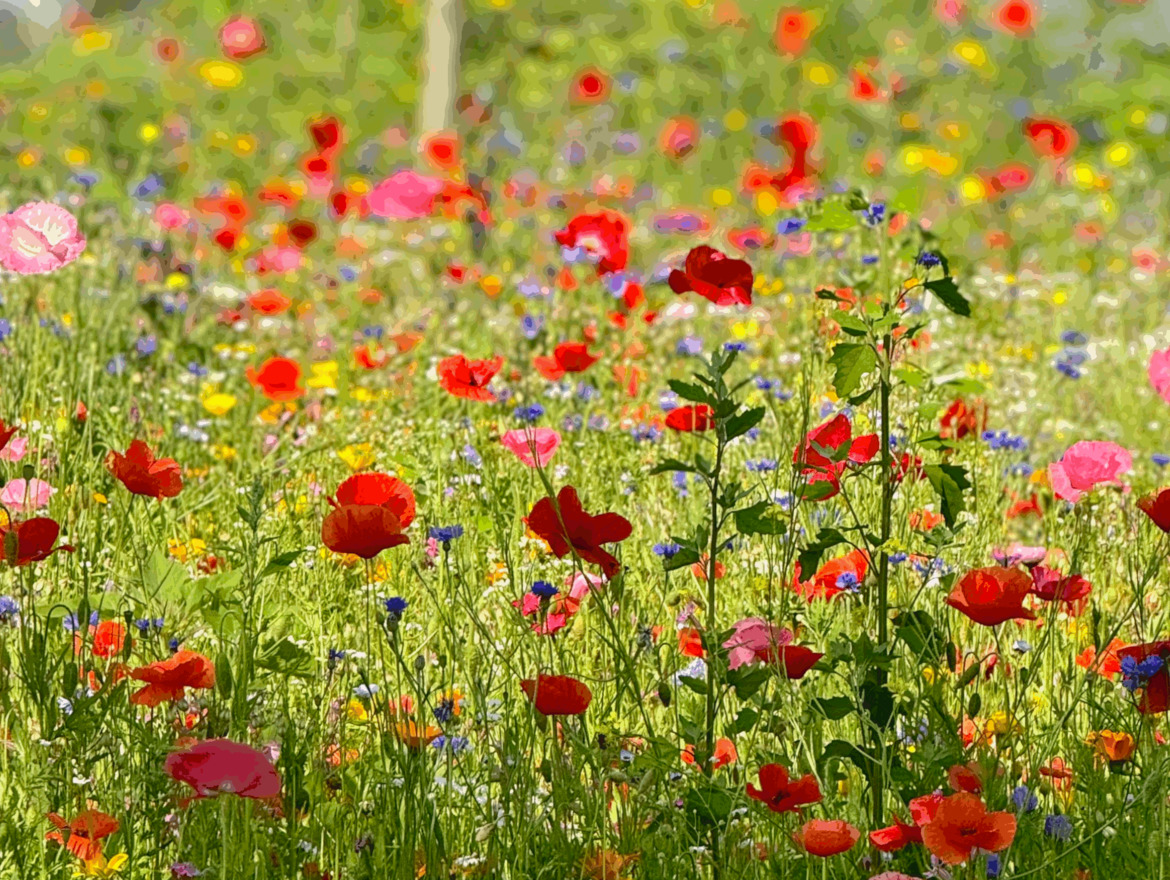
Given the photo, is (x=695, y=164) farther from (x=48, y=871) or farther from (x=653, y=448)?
(x=48, y=871)

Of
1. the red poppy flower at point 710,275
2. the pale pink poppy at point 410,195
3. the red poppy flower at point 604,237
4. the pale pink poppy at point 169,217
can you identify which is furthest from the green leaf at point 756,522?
the pale pink poppy at point 169,217

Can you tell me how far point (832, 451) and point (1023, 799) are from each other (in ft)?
1.52

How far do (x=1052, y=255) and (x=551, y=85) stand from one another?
449cm

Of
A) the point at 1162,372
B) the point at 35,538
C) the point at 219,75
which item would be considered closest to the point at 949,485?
the point at 1162,372

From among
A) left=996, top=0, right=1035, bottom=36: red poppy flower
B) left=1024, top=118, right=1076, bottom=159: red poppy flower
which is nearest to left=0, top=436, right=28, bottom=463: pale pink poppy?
left=1024, top=118, right=1076, bottom=159: red poppy flower

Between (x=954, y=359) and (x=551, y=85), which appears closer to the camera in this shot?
(x=954, y=359)

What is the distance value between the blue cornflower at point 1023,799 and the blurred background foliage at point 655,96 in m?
4.58

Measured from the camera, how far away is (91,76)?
10406mm

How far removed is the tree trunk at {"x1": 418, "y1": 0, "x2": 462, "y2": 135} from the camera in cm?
687

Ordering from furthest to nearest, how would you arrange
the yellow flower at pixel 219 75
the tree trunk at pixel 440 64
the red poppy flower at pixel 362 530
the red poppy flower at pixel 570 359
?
the yellow flower at pixel 219 75
the tree trunk at pixel 440 64
the red poppy flower at pixel 570 359
the red poppy flower at pixel 362 530

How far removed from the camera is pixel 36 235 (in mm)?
2137

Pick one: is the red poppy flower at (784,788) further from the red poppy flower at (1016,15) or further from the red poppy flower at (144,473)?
the red poppy flower at (1016,15)

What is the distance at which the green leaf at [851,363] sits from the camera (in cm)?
188

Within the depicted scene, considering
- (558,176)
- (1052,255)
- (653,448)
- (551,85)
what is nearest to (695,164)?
(558,176)
